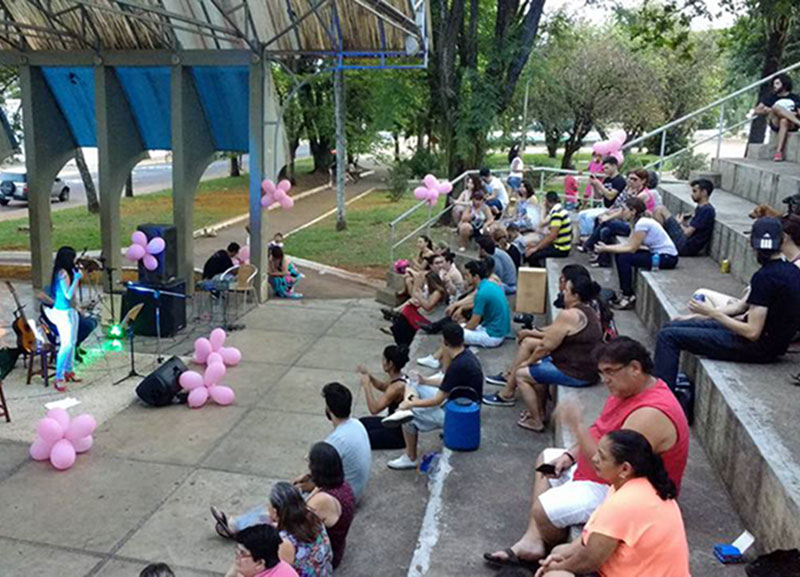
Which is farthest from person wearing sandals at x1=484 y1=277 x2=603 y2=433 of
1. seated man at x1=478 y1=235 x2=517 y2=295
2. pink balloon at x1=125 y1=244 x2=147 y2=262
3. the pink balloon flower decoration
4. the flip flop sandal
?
pink balloon at x1=125 y1=244 x2=147 y2=262

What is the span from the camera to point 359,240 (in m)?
19.8

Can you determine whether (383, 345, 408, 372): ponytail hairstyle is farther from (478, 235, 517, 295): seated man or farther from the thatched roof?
the thatched roof

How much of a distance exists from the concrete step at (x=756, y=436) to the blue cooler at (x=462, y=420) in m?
1.72

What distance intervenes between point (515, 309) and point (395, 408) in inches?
145

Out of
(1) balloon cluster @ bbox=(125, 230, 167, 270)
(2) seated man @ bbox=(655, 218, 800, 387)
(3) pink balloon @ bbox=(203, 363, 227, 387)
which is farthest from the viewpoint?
(1) balloon cluster @ bbox=(125, 230, 167, 270)

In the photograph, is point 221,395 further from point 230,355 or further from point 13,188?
point 13,188

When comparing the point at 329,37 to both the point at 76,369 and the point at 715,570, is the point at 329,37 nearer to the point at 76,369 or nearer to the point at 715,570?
the point at 76,369

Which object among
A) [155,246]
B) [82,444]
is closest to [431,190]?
[155,246]

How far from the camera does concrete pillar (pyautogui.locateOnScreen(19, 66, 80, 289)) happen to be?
14.6 metres

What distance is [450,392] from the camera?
248 inches

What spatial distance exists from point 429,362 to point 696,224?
364 cm

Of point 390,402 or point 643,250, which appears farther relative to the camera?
point 643,250

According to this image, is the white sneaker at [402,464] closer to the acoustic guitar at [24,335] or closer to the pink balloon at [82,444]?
the pink balloon at [82,444]

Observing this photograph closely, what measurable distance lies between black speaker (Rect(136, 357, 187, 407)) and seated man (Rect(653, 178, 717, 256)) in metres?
6.24
